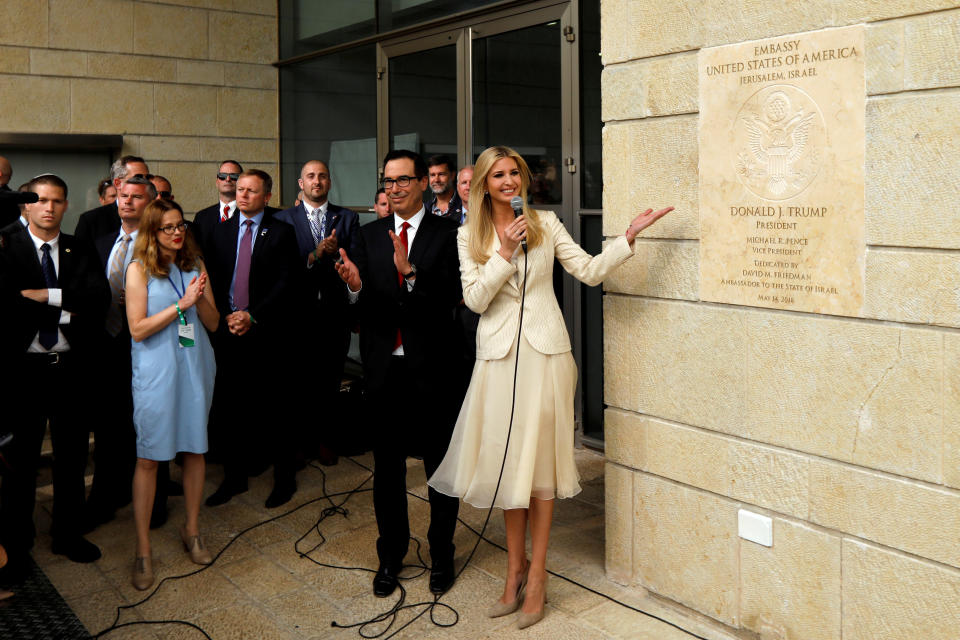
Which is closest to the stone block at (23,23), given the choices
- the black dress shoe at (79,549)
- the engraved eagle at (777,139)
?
the black dress shoe at (79,549)

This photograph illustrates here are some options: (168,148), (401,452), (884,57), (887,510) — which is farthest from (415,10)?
(887,510)

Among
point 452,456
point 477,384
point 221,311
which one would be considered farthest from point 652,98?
point 221,311

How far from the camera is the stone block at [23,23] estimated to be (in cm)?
833

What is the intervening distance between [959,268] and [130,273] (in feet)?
11.8

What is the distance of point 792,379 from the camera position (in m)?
3.52

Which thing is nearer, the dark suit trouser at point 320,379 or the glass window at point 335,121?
the dark suit trouser at point 320,379

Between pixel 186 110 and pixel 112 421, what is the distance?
4.87m

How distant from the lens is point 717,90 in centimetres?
368

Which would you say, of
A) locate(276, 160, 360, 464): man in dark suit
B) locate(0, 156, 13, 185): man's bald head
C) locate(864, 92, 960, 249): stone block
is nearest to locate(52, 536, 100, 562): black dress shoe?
locate(276, 160, 360, 464): man in dark suit

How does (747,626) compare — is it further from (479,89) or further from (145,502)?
(479,89)

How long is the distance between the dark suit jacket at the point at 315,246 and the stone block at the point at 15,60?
380 centimetres

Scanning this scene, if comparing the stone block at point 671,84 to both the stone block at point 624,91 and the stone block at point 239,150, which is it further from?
the stone block at point 239,150

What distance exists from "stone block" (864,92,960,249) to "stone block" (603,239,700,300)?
0.80m

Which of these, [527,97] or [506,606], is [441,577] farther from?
[527,97]
